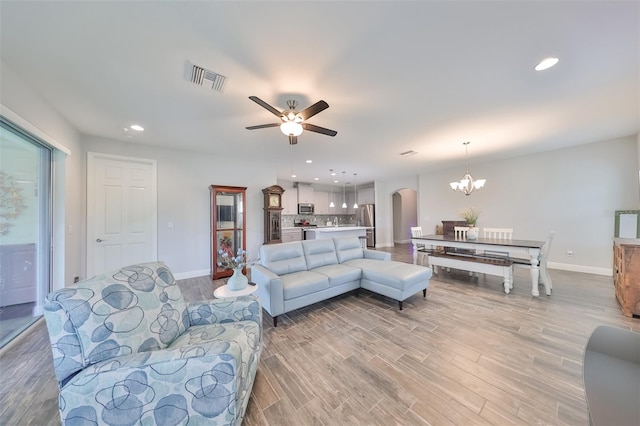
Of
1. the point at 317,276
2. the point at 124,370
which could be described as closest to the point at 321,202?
the point at 317,276

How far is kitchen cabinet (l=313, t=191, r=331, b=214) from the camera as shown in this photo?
28.9 ft

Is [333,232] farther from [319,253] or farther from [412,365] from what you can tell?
[412,365]

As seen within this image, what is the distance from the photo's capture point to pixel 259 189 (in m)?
5.34

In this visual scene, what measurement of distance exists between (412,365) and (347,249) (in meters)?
2.17

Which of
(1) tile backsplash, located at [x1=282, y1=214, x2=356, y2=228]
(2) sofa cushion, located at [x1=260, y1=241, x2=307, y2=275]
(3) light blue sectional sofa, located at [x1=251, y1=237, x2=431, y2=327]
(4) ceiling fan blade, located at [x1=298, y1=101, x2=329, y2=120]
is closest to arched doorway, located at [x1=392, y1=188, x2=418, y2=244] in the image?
(1) tile backsplash, located at [x1=282, y1=214, x2=356, y2=228]

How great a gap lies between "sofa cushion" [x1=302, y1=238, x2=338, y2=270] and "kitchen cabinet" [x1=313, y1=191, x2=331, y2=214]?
5150 millimetres

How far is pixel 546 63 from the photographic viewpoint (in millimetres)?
1999

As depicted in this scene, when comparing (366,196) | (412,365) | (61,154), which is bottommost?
(412,365)

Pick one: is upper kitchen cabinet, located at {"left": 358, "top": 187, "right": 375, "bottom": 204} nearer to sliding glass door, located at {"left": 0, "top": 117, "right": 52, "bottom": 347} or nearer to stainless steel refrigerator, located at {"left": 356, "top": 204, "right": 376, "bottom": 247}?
stainless steel refrigerator, located at {"left": 356, "top": 204, "right": 376, "bottom": 247}

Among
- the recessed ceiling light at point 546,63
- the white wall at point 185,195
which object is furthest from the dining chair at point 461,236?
the white wall at point 185,195

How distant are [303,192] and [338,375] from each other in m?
7.00

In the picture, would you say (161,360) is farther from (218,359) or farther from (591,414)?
(591,414)

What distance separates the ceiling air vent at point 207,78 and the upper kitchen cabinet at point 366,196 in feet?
23.6

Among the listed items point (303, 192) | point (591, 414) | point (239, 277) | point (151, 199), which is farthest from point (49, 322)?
point (303, 192)
